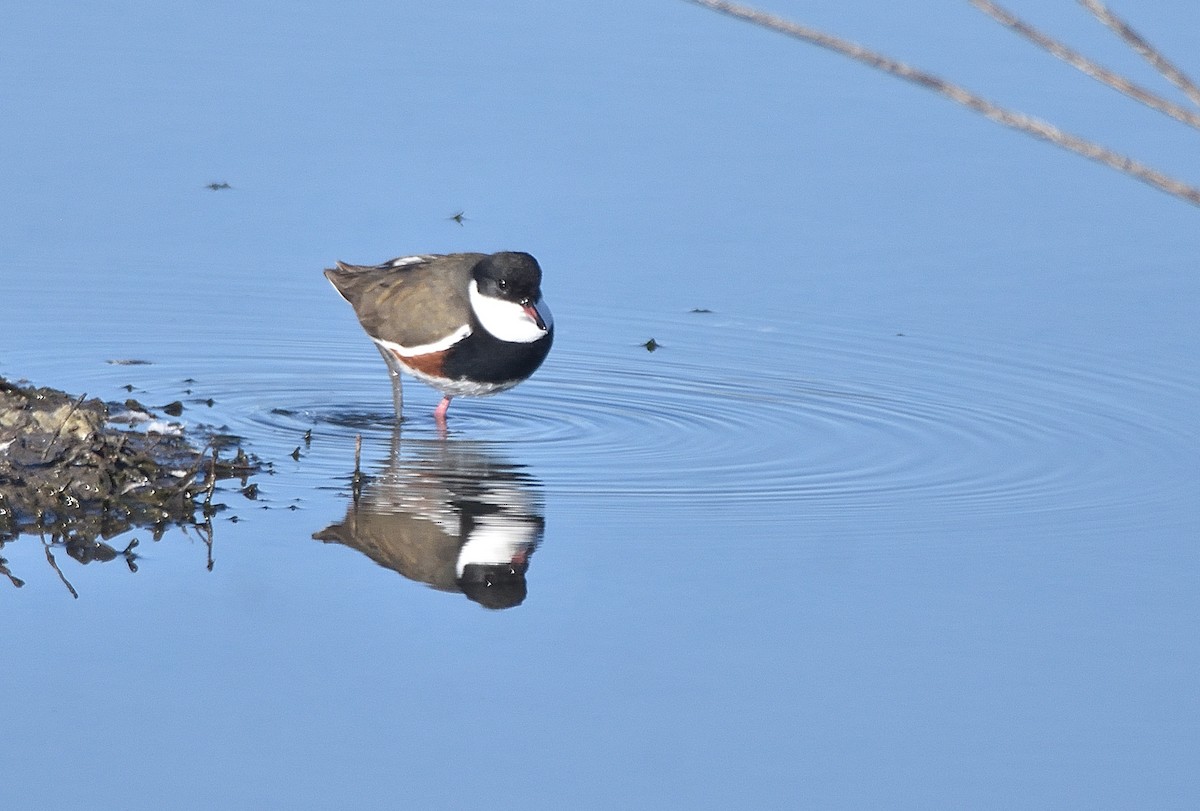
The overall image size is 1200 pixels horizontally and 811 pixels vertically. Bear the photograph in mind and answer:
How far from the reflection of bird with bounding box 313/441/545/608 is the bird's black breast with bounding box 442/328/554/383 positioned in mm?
671

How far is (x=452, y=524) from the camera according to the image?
644 cm

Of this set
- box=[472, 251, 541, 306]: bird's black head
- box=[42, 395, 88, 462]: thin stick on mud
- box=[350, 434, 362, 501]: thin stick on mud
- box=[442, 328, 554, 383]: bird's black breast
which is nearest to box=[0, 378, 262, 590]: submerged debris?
box=[42, 395, 88, 462]: thin stick on mud

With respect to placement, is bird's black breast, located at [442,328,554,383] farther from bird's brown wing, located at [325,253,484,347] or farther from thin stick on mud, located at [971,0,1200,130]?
thin stick on mud, located at [971,0,1200,130]

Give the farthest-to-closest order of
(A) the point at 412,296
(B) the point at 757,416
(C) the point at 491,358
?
(A) the point at 412,296, (B) the point at 757,416, (C) the point at 491,358

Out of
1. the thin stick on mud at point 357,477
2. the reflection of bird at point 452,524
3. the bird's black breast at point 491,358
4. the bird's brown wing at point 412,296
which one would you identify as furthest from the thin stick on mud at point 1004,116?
the bird's brown wing at point 412,296

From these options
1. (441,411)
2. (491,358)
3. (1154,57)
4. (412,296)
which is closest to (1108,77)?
(1154,57)

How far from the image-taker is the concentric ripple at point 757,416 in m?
7.21

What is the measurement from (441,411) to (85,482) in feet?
7.65

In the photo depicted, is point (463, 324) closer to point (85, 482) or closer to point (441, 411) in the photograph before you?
point (441, 411)

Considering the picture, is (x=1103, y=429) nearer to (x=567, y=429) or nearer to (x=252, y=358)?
(x=567, y=429)

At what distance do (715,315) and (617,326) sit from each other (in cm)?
57

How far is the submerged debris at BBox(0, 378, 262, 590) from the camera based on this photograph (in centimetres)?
613

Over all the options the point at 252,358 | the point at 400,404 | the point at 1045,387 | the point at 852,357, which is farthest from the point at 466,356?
the point at 1045,387

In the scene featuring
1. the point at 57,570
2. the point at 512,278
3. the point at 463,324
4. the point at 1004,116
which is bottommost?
the point at 57,570
